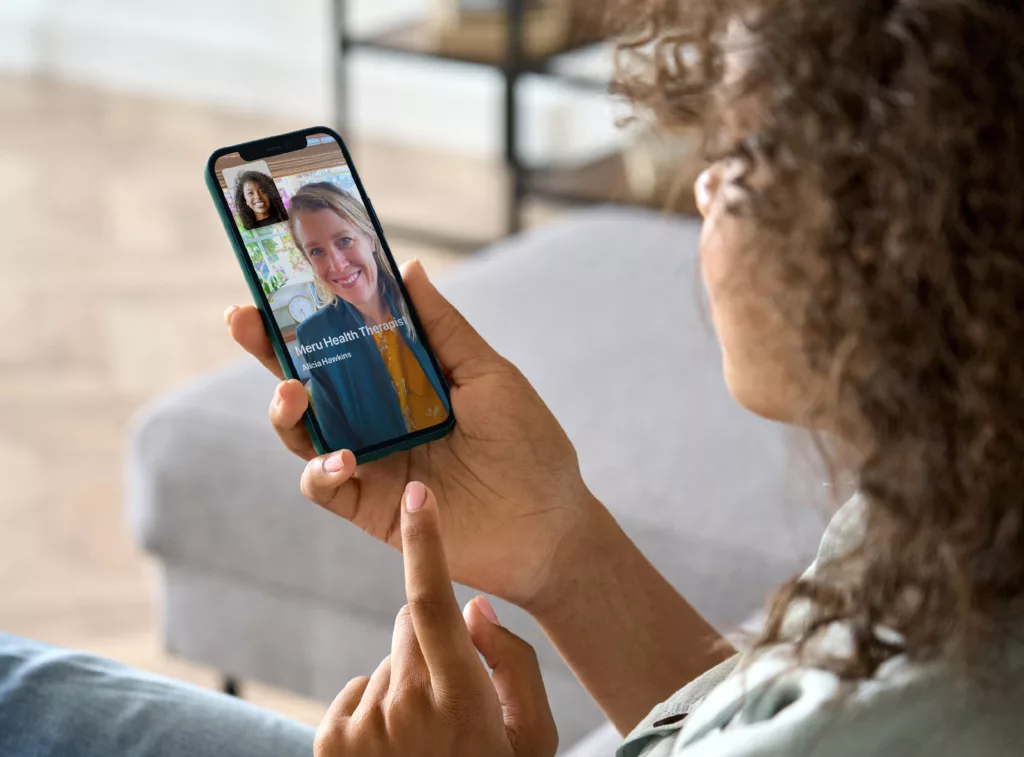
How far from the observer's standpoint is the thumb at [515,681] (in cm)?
74

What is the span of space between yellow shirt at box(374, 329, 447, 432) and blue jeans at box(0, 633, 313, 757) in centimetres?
22

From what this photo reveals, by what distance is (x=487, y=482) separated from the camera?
832mm

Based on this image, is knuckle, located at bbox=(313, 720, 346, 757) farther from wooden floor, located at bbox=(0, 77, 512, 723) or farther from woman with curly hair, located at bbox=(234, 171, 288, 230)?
wooden floor, located at bbox=(0, 77, 512, 723)

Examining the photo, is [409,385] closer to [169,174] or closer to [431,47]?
[431,47]

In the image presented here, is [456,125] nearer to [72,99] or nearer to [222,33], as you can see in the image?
[222,33]

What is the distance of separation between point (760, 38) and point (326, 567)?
0.96 meters

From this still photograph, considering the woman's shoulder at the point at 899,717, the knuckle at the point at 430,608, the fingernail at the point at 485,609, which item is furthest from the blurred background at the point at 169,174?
the woman's shoulder at the point at 899,717

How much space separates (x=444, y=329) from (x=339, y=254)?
0.27 ft

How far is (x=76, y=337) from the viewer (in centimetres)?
256

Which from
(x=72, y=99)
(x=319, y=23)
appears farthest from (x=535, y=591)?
A: (x=72, y=99)

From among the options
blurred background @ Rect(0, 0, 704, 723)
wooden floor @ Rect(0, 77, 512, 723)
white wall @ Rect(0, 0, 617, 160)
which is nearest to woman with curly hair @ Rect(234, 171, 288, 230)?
blurred background @ Rect(0, 0, 704, 723)

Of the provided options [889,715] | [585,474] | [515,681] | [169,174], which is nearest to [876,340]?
[889,715]

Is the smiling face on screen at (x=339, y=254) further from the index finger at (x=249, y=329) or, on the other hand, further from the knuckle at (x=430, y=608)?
the knuckle at (x=430, y=608)

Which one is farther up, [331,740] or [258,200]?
[258,200]
